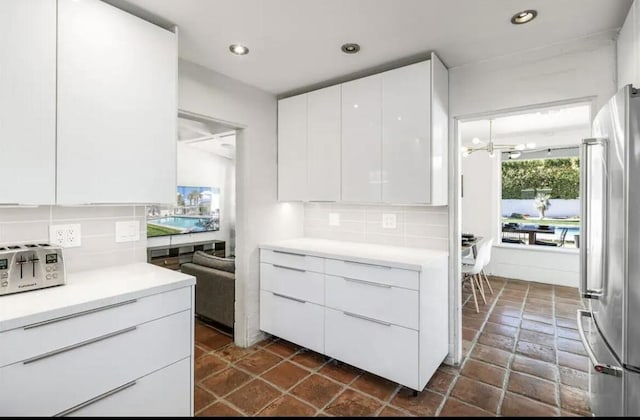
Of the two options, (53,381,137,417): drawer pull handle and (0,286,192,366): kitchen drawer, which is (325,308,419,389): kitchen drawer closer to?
(0,286,192,366): kitchen drawer

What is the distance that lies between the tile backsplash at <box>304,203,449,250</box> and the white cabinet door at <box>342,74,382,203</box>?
42 centimetres

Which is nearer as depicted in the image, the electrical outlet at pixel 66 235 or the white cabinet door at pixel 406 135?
the electrical outlet at pixel 66 235

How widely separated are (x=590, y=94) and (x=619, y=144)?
1.04 m

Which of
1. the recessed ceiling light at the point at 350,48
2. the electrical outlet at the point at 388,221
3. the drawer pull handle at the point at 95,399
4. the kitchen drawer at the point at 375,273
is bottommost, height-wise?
the drawer pull handle at the point at 95,399

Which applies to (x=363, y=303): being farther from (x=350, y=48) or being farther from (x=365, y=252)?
(x=350, y=48)

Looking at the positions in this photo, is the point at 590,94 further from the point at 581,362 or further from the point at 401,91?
the point at 581,362

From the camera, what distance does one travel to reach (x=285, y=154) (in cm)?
308

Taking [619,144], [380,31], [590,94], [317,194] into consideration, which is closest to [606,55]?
[590,94]

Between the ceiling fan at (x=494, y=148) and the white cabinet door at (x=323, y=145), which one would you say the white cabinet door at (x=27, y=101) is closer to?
the white cabinet door at (x=323, y=145)

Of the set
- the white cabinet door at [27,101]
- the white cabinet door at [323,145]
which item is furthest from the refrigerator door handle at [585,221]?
the white cabinet door at [27,101]

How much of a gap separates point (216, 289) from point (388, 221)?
6.08ft

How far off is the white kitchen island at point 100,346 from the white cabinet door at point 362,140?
146 cm

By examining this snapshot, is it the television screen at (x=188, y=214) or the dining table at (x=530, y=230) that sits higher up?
the television screen at (x=188, y=214)

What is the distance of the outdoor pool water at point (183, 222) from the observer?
5.78m
